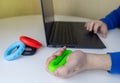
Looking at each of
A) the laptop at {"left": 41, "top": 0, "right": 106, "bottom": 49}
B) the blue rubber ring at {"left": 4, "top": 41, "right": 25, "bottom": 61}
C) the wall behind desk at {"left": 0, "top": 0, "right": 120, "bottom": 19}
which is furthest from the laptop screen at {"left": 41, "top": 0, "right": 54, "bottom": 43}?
the wall behind desk at {"left": 0, "top": 0, "right": 120, "bottom": 19}

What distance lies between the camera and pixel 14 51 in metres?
0.69

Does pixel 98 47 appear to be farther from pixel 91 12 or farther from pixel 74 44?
pixel 91 12

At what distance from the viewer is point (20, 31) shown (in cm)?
89

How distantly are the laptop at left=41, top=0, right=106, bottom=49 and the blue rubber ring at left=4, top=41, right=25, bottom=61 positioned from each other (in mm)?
101

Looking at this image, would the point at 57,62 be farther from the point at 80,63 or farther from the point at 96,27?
the point at 96,27

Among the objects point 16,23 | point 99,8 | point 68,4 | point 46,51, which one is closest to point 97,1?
point 99,8

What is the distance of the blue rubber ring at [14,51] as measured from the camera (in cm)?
66

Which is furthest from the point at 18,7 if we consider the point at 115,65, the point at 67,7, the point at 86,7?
the point at 115,65

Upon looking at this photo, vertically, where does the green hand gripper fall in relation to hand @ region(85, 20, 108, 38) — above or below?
above

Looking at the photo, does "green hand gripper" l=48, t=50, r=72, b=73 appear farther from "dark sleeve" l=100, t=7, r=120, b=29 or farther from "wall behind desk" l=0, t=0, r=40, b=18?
"wall behind desk" l=0, t=0, r=40, b=18

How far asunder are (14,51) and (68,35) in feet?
0.77

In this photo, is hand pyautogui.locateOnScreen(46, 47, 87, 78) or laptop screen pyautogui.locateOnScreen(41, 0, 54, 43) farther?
laptop screen pyautogui.locateOnScreen(41, 0, 54, 43)

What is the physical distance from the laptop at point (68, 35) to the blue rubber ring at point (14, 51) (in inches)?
4.0

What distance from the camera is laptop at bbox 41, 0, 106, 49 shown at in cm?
74
